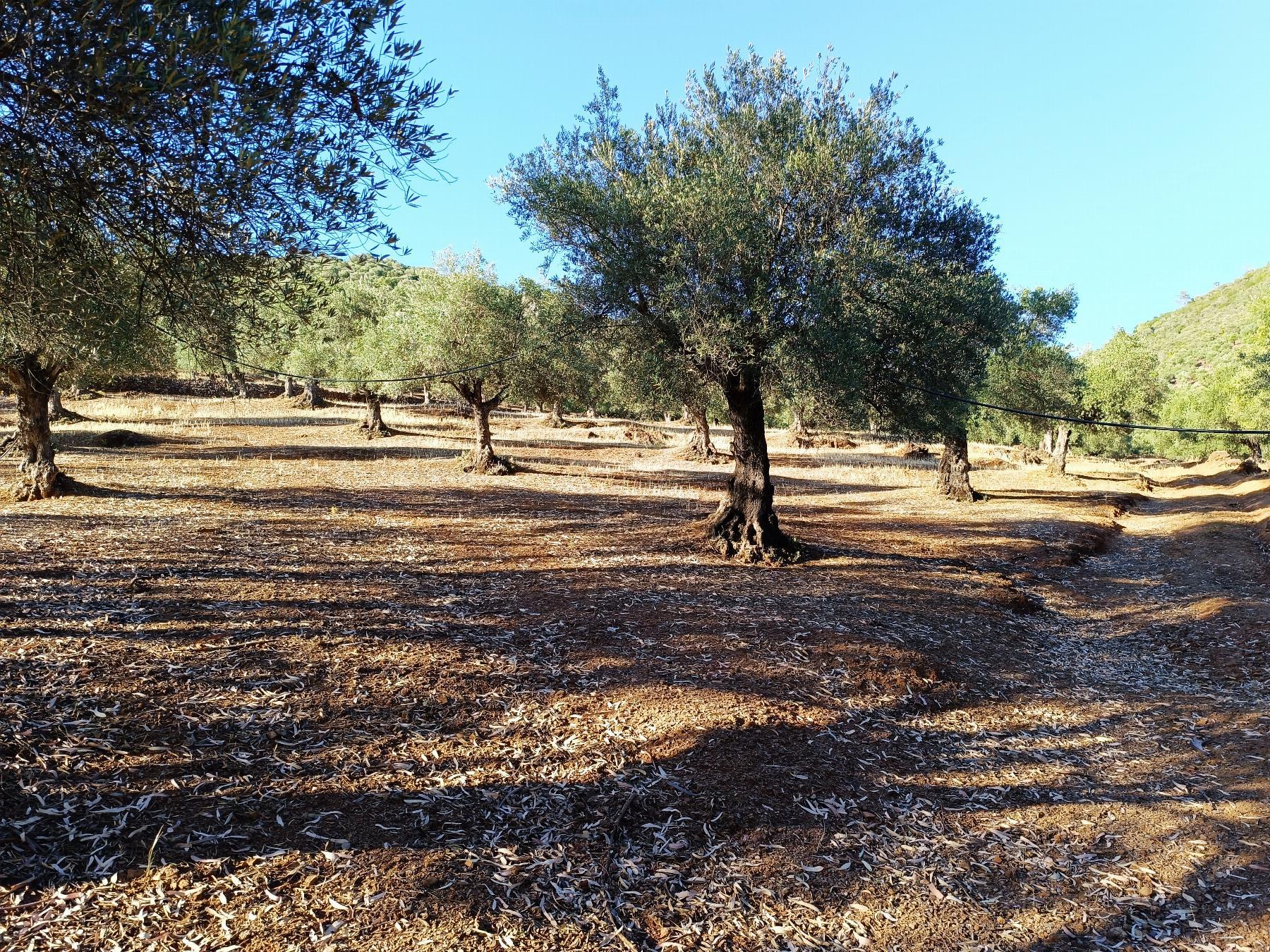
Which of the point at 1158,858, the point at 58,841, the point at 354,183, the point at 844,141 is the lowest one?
the point at 1158,858

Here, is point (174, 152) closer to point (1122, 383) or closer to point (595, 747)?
point (595, 747)

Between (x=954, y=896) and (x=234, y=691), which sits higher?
(x=234, y=691)

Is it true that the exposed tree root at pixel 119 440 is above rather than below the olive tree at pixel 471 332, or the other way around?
below

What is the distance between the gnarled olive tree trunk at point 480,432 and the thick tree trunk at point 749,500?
12.8 m

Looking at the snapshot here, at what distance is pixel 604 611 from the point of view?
1013cm

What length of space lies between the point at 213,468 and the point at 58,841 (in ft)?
64.8

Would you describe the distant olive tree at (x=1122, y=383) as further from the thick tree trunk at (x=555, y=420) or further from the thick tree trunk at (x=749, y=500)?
the thick tree trunk at (x=749, y=500)

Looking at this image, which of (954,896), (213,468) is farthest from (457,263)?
(954,896)

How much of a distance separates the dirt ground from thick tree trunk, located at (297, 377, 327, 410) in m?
34.1

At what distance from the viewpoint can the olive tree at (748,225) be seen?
1224cm

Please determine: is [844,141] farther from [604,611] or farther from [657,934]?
[657,934]

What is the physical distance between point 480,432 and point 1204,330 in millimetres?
105376

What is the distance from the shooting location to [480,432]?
26.3 metres

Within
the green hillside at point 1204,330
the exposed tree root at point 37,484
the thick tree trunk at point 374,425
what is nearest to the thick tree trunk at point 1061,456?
the thick tree trunk at point 374,425
